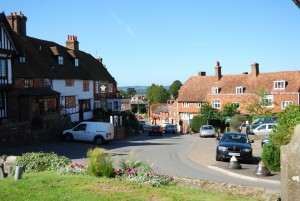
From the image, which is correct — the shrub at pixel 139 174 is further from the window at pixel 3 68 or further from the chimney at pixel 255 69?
the chimney at pixel 255 69

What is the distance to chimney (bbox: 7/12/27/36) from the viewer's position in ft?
121

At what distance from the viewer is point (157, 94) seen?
142 metres

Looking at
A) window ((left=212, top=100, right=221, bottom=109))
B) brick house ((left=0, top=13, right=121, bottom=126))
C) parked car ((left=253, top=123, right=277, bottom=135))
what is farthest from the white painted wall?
window ((left=212, top=100, right=221, bottom=109))

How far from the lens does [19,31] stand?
38.0 m

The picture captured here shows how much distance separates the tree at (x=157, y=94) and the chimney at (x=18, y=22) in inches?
4102

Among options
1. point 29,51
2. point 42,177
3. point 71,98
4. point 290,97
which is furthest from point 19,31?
point 290,97

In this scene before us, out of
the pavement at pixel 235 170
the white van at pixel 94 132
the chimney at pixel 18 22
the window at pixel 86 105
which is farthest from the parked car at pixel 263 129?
the chimney at pixel 18 22

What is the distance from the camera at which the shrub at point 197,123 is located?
57.8 m

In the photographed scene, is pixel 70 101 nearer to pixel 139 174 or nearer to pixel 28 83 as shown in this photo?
pixel 28 83

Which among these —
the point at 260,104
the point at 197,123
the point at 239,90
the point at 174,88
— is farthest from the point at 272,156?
the point at 174,88

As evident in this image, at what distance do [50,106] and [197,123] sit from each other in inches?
1111

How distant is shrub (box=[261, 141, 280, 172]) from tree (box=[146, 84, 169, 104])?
123 metres

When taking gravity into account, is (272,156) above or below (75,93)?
below

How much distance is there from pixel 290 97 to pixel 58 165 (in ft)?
150
